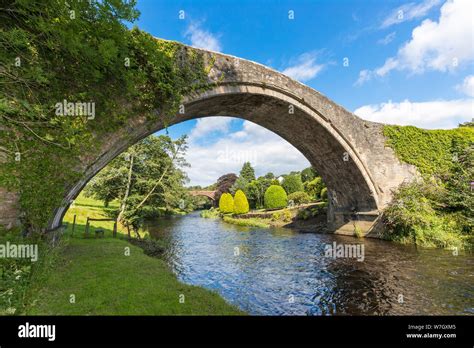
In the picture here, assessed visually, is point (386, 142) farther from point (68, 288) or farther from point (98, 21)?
point (68, 288)

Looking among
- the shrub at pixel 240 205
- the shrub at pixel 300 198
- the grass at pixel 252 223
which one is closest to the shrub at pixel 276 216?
the grass at pixel 252 223

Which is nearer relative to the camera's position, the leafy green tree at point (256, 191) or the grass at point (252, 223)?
the grass at point (252, 223)

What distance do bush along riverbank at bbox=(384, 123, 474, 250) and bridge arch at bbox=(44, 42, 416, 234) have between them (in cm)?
89

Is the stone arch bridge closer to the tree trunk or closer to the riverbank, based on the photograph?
the riverbank

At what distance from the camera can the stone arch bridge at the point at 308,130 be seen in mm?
9268

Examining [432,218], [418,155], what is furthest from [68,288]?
[418,155]

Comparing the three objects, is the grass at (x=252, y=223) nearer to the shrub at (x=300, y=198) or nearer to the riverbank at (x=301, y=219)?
the riverbank at (x=301, y=219)

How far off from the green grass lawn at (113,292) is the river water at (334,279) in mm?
1111

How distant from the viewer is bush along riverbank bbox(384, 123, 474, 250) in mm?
11773

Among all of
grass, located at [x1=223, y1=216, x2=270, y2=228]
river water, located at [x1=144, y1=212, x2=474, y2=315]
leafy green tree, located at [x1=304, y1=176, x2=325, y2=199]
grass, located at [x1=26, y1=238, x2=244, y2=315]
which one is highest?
leafy green tree, located at [x1=304, y1=176, x2=325, y2=199]

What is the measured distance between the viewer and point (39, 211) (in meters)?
4.30

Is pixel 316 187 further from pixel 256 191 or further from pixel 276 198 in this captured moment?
pixel 256 191

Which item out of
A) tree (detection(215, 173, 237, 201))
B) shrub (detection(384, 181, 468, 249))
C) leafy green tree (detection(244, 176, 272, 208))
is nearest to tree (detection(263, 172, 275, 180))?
tree (detection(215, 173, 237, 201))
